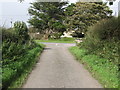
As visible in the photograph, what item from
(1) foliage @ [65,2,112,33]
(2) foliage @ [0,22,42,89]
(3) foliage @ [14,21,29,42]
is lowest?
(2) foliage @ [0,22,42,89]

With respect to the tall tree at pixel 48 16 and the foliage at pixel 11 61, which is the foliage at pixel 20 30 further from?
the tall tree at pixel 48 16

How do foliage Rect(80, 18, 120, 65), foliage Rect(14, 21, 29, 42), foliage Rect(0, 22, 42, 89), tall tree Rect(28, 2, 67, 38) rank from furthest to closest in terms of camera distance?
tall tree Rect(28, 2, 67, 38)
foliage Rect(14, 21, 29, 42)
foliage Rect(80, 18, 120, 65)
foliage Rect(0, 22, 42, 89)

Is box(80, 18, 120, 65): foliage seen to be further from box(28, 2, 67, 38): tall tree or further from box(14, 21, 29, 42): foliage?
box(28, 2, 67, 38): tall tree

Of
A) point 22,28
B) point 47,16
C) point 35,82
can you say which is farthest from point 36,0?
point 35,82

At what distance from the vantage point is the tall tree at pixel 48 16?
4738 cm

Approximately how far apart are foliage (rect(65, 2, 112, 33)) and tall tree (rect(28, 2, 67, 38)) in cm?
268

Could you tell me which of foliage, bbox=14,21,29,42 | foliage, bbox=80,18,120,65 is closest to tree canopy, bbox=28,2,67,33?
foliage, bbox=14,21,29,42

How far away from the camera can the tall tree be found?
47.4 meters

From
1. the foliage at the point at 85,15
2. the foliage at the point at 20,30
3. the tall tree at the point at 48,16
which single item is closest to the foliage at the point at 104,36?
the foliage at the point at 20,30

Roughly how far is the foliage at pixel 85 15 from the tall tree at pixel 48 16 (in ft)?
8.78

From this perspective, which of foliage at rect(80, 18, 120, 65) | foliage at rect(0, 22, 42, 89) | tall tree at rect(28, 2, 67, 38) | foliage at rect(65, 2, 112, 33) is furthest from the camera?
tall tree at rect(28, 2, 67, 38)

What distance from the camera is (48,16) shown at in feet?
157

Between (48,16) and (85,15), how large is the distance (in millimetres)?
9874

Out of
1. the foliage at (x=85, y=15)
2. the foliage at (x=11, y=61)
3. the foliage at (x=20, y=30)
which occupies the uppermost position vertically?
the foliage at (x=85, y=15)
